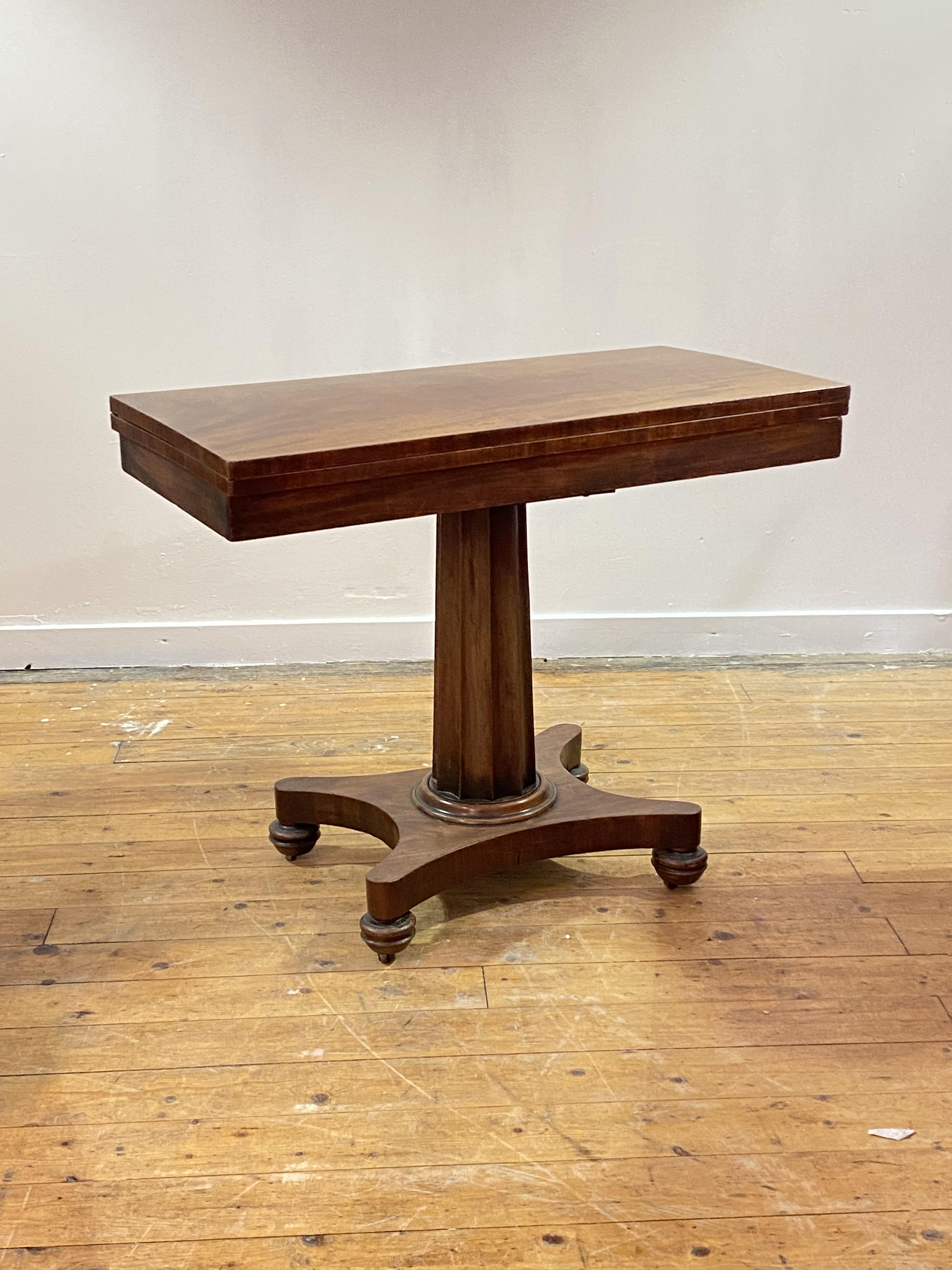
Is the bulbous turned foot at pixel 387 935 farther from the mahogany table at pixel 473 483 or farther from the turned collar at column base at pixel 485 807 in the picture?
the turned collar at column base at pixel 485 807

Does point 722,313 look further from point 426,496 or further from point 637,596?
point 426,496

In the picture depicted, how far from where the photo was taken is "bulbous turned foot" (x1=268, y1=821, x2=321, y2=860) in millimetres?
2307

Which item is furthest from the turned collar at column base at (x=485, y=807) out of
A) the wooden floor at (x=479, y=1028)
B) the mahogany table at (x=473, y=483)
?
the wooden floor at (x=479, y=1028)

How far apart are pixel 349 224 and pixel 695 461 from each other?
60.2 inches

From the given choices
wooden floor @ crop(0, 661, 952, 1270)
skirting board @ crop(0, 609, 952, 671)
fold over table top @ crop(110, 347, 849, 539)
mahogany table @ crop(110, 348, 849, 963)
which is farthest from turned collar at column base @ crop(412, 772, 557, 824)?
skirting board @ crop(0, 609, 952, 671)

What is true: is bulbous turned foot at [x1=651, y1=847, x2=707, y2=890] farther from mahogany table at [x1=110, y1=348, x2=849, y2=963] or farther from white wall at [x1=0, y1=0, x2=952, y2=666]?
white wall at [x1=0, y1=0, x2=952, y2=666]

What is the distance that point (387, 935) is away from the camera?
197 centimetres

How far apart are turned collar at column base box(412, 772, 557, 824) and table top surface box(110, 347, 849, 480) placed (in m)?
0.65

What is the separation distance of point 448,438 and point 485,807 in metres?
0.70

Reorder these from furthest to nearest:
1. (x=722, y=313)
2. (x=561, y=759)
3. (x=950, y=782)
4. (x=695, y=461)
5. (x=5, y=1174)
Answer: (x=722, y=313) → (x=950, y=782) → (x=561, y=759) → (x=695, y=461) → (x=5, y=1174)

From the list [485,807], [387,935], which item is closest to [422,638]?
[485,807]

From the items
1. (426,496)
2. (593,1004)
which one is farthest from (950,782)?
(426,496)

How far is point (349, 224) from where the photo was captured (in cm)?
308

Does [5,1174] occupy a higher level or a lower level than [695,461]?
lower
